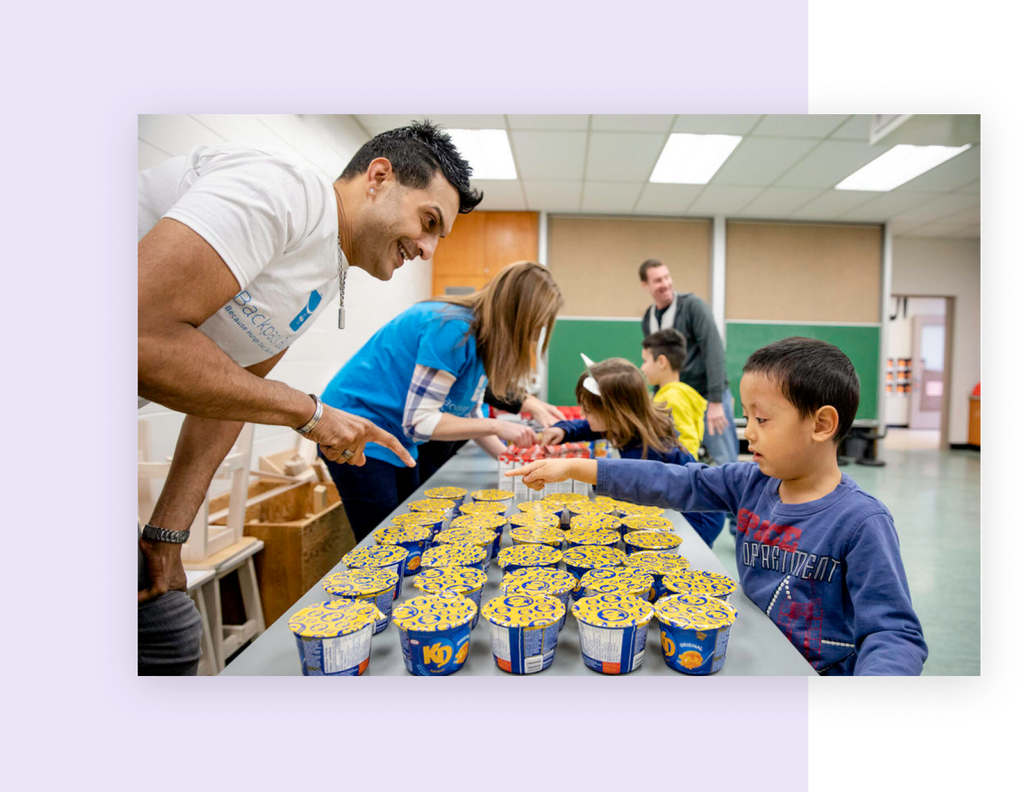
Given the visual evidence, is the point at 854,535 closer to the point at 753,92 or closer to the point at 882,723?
the point at 882,723

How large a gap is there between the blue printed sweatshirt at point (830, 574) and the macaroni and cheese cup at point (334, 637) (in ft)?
1.71

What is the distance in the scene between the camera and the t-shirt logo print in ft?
2.95

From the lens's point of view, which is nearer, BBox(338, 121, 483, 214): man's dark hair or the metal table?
the metal table

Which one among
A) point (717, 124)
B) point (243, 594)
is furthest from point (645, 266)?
point (243, 594)

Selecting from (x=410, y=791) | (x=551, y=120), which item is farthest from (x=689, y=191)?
(x=410, y=791)

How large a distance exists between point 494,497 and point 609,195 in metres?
0.89

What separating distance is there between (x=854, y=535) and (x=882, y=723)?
0.38 metres

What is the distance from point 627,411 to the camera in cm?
158

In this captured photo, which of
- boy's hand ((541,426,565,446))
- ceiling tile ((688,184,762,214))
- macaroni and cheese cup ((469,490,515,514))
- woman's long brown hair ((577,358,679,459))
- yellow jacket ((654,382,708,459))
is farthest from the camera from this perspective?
yellow jacket ((654,382,708,459))

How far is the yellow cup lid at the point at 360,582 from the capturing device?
810 mm

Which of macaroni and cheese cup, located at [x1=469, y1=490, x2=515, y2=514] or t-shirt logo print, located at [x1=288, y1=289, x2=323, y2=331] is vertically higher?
t-shirt logo print, located at [x1=288, y1=289, x2=323, y2=331]

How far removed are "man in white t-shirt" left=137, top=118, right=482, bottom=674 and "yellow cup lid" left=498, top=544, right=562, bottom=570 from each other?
281 millimetres

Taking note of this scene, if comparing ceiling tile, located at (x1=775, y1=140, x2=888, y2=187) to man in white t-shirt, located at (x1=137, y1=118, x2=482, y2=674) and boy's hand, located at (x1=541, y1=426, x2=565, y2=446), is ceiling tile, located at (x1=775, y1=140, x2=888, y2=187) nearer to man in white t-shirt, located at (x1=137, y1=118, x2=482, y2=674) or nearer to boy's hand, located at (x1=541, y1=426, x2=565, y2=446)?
man in white t-shirt, located at (x1=137, y1=118, x2=482, y2=674)

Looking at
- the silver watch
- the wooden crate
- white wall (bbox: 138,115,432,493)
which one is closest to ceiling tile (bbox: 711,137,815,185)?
white wall (bbox: 138,115,432,493)
